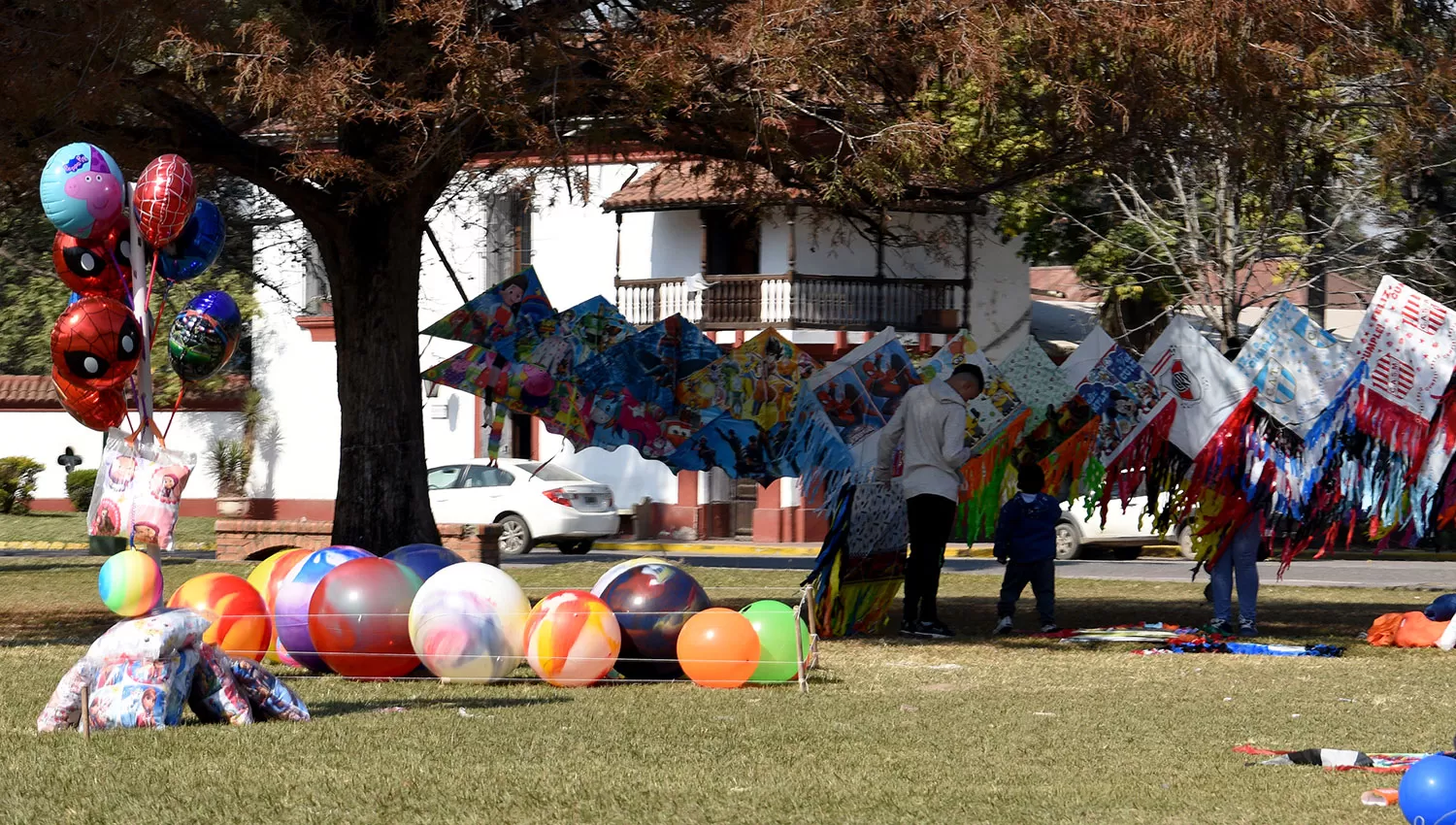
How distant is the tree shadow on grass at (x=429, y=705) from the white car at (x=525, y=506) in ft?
59.4

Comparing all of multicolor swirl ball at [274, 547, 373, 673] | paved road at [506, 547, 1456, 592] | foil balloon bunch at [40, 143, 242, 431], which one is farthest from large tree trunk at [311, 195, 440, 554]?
paved road at [506, 547, 1456, 592]

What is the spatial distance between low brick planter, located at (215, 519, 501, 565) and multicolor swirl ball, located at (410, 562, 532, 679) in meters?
9.11

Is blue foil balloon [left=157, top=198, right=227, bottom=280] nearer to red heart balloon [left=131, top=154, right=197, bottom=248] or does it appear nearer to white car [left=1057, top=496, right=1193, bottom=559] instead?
red heart balloon [left=131, top=154, right=197, bottom=248]

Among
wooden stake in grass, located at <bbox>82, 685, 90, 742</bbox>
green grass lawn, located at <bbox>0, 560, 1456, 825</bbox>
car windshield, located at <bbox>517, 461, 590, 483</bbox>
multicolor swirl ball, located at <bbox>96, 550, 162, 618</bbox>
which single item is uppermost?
car windshield, located at <bbox>517, 461, 590, 483</bbox>

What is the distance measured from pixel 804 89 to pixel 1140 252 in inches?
613

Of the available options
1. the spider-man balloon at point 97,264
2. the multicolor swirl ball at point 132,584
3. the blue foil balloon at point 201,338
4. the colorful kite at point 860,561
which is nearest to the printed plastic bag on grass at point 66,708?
the multicolor swirl ball at point 132,584

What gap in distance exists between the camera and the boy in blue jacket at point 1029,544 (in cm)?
1216

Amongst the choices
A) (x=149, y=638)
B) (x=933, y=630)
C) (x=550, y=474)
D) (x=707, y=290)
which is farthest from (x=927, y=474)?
(x=707, y=290)

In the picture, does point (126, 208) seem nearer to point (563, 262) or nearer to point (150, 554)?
point (150, 554)

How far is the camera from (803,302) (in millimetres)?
32094

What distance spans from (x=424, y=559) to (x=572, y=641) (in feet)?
5.08

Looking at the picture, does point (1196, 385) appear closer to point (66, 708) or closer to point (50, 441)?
point (66, 708)

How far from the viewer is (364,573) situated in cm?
899

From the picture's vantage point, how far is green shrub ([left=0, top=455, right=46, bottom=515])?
34.2 meters
